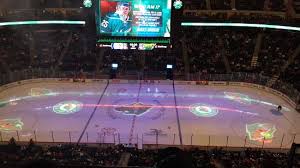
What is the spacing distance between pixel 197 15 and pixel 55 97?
15732 millimetres

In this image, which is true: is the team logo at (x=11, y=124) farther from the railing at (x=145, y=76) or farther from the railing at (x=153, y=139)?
the railing at (x=145, y=76)

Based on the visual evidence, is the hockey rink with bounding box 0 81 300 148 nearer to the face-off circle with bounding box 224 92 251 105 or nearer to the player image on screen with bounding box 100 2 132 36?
the face-off circle with bounding box 224 92 251 105

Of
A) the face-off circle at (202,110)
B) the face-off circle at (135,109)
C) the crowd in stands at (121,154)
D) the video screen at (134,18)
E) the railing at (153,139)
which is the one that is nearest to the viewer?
the crowd in stands at (121,154)

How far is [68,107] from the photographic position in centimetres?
2450

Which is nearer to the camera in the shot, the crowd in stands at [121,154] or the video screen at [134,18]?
the crowd in stands at [121,154]

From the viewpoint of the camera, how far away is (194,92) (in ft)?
89.3

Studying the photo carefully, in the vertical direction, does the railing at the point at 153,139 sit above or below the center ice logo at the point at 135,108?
below

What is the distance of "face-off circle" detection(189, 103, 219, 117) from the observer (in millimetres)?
23688

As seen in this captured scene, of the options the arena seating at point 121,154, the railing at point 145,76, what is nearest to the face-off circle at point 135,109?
the railing at point 145,76

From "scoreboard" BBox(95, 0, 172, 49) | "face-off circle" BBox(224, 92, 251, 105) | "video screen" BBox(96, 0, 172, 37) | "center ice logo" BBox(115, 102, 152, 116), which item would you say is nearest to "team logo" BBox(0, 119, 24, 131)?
"center ice logo" BBox(115, 102, 152, 116)

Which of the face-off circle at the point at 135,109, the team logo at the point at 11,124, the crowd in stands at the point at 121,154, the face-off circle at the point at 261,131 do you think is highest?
the crowd in stands at the point at 121,154

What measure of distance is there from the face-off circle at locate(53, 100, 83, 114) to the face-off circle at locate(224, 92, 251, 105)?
10664mm

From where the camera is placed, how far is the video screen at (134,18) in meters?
22.3

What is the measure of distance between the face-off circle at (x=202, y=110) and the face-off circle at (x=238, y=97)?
2568 mm
